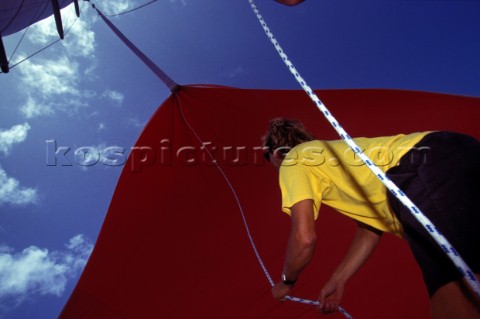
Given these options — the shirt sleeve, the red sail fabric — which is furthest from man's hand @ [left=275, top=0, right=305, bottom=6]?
the shirt sleeve

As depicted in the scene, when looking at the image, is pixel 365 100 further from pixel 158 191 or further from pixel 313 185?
pixel 158 191

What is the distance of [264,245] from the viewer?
2664mm

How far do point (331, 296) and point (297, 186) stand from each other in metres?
0.72

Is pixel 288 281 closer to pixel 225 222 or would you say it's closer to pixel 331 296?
pixel 331 296

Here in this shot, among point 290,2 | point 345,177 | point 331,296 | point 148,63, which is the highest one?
point 290,2

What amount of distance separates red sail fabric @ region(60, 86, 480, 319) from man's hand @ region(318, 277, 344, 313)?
0.92m

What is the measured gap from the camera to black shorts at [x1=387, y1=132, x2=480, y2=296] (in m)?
0.77

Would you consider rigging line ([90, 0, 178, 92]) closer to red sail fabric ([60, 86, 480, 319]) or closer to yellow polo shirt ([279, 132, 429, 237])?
red sail fabric ([60, 86, 480, 319])

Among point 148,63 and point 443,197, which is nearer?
point 443,197

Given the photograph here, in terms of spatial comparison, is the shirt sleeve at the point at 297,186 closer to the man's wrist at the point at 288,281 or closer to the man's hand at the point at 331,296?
the man's wrist at the point at 288,281

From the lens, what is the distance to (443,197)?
32.9 inches

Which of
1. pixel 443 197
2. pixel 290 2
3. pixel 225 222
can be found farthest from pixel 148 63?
pixel 443 197

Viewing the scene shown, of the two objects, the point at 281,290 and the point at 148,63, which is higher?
the point at 148,63

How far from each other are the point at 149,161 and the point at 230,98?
39.1 inches
